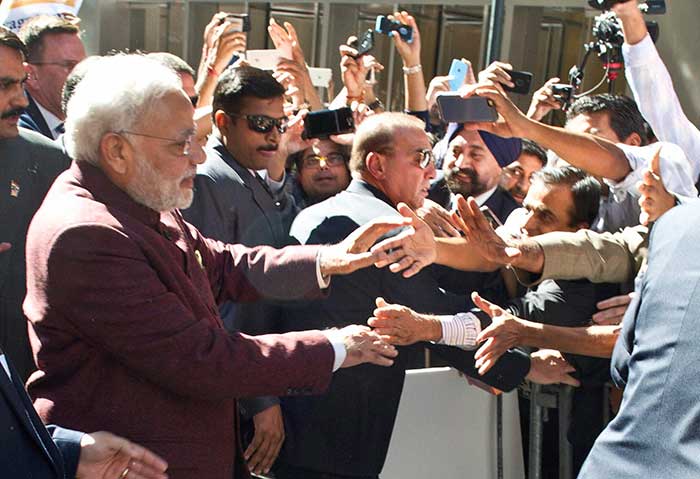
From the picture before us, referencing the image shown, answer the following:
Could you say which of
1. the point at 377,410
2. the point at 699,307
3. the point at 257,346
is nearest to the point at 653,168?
the point at 699,307

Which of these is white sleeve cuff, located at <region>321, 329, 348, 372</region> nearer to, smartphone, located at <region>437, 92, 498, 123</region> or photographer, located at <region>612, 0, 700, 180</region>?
smartphone, located at <region>437, 92, 498, 123</region>

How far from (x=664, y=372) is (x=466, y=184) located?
2654 mm

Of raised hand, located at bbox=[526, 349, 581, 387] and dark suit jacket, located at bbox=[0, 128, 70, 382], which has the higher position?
dark suit jacket, located at bbox=[0, 128, 70, 382]

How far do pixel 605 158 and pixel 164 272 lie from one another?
1.94 metres

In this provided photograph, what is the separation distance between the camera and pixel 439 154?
18.1ft

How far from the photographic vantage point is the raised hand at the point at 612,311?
3543 mm

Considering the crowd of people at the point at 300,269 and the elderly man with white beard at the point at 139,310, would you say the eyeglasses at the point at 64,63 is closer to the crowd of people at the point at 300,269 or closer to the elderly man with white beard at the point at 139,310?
the crowd of people at the point at 300,269

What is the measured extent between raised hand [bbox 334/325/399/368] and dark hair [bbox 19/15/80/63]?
2.71 meters

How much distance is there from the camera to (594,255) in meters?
3.45

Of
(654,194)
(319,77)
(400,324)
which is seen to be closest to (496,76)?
(654,194)

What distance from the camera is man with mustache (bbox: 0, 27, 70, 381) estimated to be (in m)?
3.52

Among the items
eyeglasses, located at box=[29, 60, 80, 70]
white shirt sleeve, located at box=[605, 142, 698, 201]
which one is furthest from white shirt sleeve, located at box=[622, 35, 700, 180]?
eyeglasses, located at box=[29, 60, 80, 70]

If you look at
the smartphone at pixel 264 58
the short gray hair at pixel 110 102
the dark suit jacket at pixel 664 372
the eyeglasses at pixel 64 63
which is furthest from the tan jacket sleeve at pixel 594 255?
the smartphone at pixel 264 58

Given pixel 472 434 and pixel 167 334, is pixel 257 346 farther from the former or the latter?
pixel 472 434
